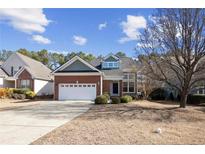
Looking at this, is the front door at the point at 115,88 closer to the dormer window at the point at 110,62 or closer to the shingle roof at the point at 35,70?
the dormer window at the point at 110,62

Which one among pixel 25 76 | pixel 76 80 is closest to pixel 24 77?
pixel 25 76

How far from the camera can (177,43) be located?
1942 cm

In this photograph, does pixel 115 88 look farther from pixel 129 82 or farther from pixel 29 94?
pixel 29 94

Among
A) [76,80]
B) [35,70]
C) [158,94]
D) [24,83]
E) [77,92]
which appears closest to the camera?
[77,92]

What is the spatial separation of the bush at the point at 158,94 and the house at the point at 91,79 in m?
1.84

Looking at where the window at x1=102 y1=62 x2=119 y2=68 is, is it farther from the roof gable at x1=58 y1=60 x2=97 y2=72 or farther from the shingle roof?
the shingle roof

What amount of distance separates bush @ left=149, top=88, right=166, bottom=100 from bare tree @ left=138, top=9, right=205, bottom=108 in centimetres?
1101

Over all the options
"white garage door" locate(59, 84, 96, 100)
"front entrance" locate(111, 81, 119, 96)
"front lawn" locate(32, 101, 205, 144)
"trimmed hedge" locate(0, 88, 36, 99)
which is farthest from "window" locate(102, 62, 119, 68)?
"front lawn" locate(32, 101, 205, 144)

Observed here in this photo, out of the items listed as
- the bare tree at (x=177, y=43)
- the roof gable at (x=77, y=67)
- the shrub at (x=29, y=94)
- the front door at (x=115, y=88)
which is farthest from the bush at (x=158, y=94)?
the shrub at (x=29, y=94)

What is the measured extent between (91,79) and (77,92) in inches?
72.6

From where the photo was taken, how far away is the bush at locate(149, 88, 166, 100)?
3220cm

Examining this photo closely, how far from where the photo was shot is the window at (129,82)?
110 ft
